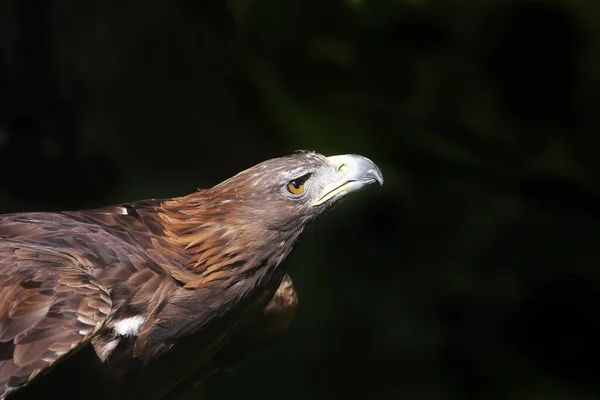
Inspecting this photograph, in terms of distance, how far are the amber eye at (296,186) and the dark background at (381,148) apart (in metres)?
1.75

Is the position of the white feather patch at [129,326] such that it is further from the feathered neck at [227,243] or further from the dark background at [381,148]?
the dark background at [381,148]

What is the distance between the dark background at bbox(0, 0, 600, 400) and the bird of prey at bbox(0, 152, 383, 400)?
1809 mm

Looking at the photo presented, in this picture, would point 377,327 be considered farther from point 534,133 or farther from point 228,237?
point 228,237

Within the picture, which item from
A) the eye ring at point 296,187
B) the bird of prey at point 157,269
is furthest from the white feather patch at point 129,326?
the eye ring at point 296,187

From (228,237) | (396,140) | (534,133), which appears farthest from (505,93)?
(228,237)

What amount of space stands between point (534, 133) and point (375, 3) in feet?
4.08

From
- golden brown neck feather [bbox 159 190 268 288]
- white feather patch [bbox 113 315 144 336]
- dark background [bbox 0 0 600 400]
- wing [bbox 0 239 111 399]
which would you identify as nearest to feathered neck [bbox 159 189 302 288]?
golden brown neck feather [bbox 159 190 268 288]

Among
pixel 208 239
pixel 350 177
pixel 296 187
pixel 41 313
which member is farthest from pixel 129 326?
pixel 350 177

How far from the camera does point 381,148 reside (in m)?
6.12

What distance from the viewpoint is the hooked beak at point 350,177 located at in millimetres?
4086

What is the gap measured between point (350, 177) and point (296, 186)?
233 millimetres

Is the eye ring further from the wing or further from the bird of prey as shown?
the wing

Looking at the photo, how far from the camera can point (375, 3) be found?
17.9 ft

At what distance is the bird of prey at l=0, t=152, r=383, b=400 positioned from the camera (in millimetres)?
3533
